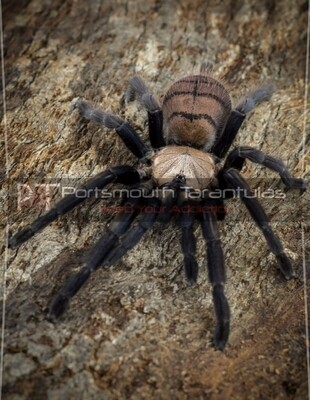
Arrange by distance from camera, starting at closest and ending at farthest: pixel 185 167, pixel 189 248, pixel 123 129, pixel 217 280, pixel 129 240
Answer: pixel 217 280 < pixel 129 240 < pixel 189 248 < pixel 185 167 < pixel 123 129

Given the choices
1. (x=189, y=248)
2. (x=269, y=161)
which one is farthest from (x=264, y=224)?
(x=269, y=161)

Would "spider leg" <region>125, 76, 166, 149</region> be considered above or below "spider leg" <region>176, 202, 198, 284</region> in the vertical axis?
above

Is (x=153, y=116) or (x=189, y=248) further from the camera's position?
(x=153, y=116)

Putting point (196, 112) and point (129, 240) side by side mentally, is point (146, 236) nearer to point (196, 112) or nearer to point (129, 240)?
point (129, 240)

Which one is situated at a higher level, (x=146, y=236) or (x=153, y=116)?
(x=153, y=116)

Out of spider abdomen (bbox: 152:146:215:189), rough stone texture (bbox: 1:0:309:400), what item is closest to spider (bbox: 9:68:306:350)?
spider abdomen (bbox: 152:146:215:189)

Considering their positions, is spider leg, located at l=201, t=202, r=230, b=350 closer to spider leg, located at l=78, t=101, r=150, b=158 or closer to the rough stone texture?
the rough stone texture
